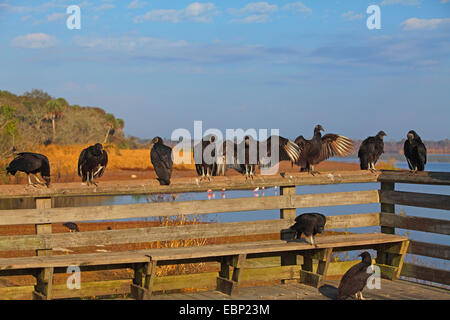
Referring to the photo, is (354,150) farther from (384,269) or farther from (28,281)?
(28,281)

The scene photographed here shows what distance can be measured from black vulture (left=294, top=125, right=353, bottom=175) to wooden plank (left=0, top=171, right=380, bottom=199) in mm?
923

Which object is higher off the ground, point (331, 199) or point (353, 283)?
point (331, 199)

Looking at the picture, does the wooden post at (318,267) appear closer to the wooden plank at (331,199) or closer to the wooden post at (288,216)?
the wooden post at (288,216)

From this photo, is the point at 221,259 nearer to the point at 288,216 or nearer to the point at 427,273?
the point at 288,216

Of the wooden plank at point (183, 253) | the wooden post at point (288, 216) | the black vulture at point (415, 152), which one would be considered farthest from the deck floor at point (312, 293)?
the black vulture at point (415, 152)

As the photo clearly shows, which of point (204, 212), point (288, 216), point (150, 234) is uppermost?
point (204, 212)

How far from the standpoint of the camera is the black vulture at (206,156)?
7629 mm

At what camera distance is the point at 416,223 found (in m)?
6.90

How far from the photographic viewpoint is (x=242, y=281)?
6.30 m

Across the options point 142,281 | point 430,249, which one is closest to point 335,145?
point 430,249

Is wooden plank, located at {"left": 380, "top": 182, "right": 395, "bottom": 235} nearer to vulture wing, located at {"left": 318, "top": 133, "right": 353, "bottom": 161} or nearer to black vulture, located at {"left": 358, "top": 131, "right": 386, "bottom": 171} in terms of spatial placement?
black vulture, located at {"left": 358, "top": 131, "right": 386, "bottom": 171}

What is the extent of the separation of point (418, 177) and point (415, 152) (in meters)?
0.70
